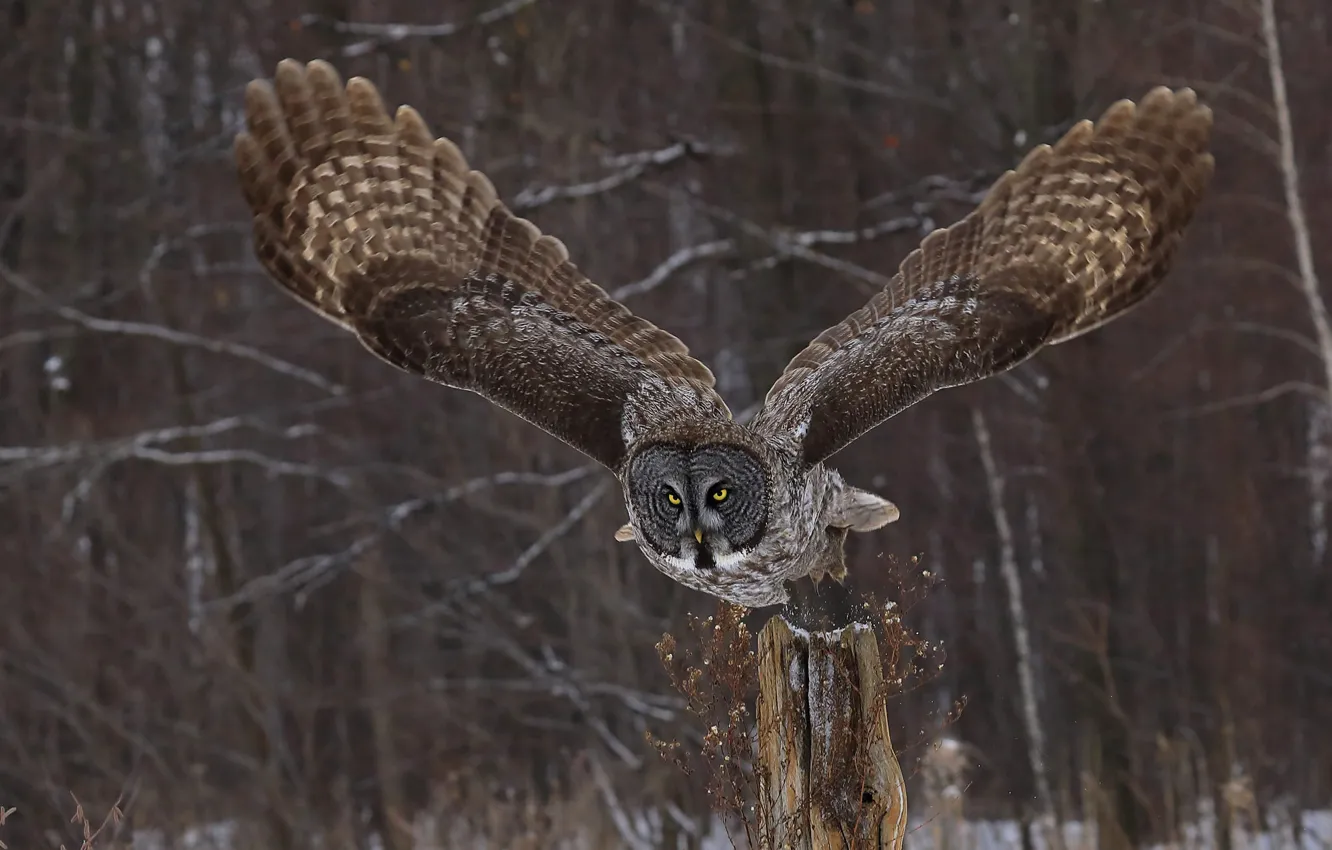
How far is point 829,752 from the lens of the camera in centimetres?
341

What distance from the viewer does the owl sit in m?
3.85

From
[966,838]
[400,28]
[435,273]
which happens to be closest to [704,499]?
[435,273]

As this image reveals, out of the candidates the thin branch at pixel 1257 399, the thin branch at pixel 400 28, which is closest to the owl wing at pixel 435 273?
the thin branch at pixel 1257 399

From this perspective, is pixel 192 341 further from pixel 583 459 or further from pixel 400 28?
pixel 583 459

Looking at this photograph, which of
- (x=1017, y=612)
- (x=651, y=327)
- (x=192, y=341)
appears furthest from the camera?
(x=192, y=341)

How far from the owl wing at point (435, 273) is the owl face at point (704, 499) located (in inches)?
12.2

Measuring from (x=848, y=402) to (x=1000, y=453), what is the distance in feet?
14.8

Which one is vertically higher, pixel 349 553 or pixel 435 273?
pixel 435 273

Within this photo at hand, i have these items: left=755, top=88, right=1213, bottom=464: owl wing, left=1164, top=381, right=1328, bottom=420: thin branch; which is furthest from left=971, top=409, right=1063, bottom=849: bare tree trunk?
left=755, top=88, right=1213, bottom=464: owl wing

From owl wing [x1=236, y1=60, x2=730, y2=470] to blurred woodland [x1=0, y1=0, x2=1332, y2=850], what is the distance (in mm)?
3164

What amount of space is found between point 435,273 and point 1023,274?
1.64m

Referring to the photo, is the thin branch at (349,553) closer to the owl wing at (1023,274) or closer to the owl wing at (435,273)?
the owl wing at (435,273)

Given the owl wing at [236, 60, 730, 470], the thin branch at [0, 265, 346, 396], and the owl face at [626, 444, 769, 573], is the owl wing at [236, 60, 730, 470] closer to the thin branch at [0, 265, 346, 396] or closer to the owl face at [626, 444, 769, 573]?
the owl face at [626, 444, 769, 573]

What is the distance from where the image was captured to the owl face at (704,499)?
12.1 feet
